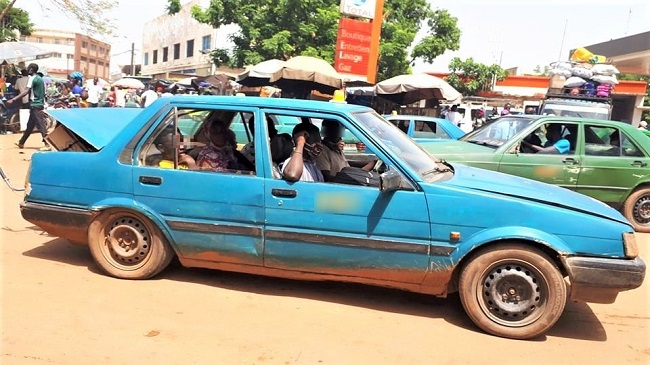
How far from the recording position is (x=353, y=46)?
55.6 feet

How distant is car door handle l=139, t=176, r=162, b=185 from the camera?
4.11 meters

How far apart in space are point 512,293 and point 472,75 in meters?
27.1

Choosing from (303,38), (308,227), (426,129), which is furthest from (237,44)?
(308,227)

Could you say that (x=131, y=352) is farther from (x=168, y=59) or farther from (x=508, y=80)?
(x=168, y=59)

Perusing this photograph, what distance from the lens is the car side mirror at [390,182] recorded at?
3617mm

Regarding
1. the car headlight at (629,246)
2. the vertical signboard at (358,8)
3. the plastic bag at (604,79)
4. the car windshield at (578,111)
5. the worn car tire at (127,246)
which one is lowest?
the worn car tire at (127,246)

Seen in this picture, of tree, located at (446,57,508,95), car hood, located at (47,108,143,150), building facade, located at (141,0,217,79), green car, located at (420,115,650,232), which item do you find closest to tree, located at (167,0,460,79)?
tree, located at (446,57,508,95)

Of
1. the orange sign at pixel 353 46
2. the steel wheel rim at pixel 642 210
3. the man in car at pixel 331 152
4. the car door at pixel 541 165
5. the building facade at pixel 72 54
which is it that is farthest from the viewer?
the building facade at pixel 72 54

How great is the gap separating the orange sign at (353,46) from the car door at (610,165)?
1055 cm

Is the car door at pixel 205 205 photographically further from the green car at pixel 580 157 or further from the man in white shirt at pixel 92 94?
the man in white shirt at pixel 92 94

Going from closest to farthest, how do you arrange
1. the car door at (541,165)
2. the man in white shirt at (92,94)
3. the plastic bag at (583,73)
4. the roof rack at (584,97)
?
the car door at (541,165) → the roof rack at (584,97) → the plastic bag at (583,73) → the man in white shirt at (92,94)

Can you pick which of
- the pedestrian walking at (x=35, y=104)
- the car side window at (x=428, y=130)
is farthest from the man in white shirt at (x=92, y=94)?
the car side window at (x=428, y=130)

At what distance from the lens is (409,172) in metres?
3.73

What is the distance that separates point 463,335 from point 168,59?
42.6m
